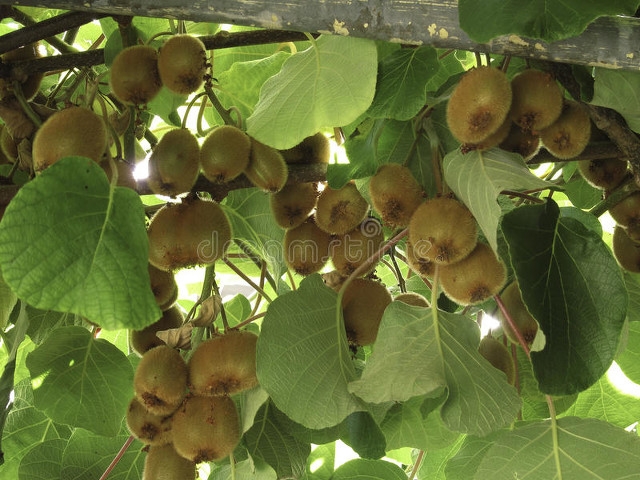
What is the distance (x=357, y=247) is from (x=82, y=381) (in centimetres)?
42

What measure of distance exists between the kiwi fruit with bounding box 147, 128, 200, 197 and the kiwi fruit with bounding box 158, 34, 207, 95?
0.18 ft

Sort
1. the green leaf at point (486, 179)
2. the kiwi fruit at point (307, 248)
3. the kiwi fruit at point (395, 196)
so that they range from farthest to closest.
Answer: the kiwi fruit at point (307, 248) < the kiwi fruit at point (395, 196) < the green leaf at point (486, 179)

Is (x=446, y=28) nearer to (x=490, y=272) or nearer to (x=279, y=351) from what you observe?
(x=490, y=272)

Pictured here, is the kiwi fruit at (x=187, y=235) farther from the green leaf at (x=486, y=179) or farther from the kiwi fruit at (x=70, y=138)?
the green leaf at (x=486, y=179)

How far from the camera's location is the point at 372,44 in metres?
0.74

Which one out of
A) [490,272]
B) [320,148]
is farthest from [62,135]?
[490,272]

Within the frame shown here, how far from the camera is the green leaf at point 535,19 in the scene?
0.57m

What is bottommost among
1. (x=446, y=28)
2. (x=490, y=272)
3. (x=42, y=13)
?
(x=490, y=272)

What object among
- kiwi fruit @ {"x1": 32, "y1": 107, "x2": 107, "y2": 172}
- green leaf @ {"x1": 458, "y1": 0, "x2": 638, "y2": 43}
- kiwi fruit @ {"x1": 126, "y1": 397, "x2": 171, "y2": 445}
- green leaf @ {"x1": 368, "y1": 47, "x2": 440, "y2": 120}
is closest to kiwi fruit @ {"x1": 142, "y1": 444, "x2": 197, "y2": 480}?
kiwi fruit @ {"x1": 126, "y1": 397, "x2": 171, "y2": 445}

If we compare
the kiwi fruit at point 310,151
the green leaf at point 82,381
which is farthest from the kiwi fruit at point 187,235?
the green leaf at point 82,381

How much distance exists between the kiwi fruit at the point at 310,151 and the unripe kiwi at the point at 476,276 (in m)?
0.25

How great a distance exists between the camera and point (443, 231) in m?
0.73

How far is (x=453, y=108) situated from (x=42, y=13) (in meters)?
0.72

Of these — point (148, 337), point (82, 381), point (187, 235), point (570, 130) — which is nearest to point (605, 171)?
point (570, 130)
